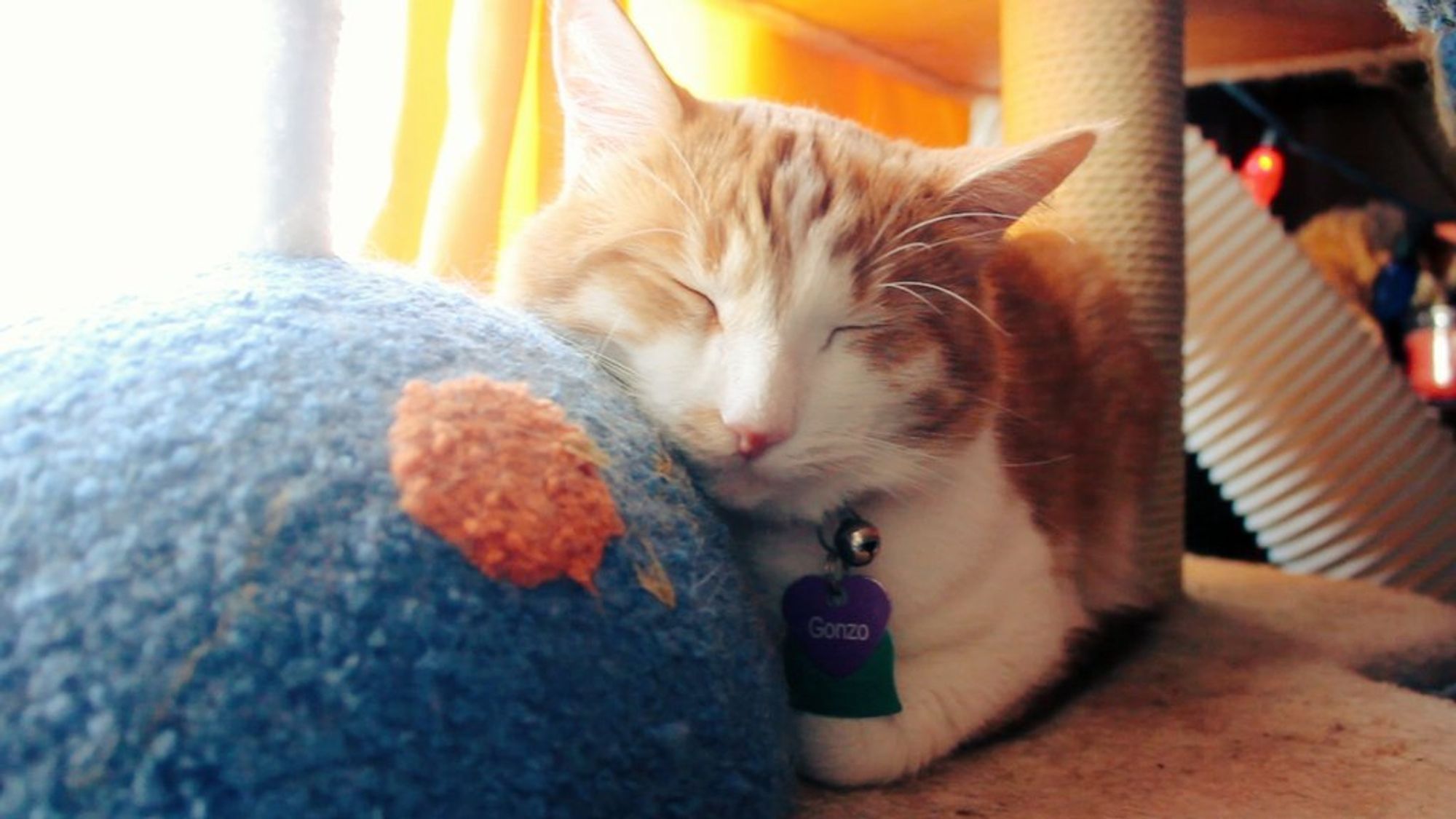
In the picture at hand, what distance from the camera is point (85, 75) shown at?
1.04 metres

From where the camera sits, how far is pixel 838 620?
33.0 inches

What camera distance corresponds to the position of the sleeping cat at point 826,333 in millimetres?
791

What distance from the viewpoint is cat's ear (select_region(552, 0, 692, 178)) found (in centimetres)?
86

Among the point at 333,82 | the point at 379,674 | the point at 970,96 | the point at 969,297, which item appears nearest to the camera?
the point at 379,674

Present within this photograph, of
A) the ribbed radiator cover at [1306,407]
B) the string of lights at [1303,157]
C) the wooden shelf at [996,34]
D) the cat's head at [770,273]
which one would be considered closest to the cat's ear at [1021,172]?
the cat's head at [770,273]

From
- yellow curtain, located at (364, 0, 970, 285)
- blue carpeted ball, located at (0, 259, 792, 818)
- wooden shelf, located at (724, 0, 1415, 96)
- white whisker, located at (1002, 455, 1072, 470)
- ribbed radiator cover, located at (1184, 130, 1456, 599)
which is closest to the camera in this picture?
blue carpeted ball, located at (0, 259, 792, 818)

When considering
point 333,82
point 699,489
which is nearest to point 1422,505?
point 699,489

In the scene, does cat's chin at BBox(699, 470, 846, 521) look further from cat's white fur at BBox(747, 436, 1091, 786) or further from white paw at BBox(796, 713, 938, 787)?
white paw at BBox(796, 713, 938, 787)

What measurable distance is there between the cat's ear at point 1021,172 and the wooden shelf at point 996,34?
921mm

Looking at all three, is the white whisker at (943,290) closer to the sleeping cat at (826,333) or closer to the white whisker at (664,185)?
the sleeping cat at (826,333)

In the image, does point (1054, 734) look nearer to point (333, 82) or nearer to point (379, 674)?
point (379, 674)

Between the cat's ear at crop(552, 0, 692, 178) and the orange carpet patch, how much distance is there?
14.1 inches

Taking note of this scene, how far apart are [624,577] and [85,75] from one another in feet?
2.73

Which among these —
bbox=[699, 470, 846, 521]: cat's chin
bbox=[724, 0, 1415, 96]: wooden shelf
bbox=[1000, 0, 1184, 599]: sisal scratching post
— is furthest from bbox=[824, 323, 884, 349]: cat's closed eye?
bbox=[724, 0, 1415, 96]: wooden shelf
